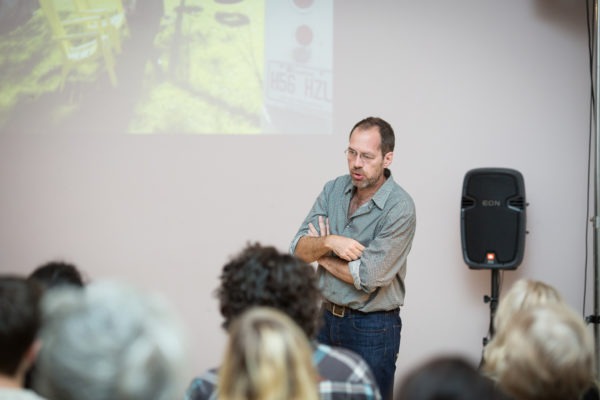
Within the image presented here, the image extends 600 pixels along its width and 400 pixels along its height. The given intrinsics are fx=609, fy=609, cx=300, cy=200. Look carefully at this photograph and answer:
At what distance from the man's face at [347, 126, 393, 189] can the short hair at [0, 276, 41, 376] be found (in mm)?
1706

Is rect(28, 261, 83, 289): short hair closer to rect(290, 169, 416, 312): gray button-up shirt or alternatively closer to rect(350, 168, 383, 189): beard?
rect(290, 169, 416, 312): gray button-up shirt

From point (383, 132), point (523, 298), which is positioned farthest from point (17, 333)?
point (383, 132)

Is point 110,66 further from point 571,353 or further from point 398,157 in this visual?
point 571,353

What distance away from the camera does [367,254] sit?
258 centimetres

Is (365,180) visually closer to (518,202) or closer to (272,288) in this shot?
(272,288)

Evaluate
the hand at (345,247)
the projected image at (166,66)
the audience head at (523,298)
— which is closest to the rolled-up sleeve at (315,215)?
the hand at (345,247)

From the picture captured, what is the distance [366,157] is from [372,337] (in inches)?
31.0

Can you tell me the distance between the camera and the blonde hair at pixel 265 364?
45.9 inches

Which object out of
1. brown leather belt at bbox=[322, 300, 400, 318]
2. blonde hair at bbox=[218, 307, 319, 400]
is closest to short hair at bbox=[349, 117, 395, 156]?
brown leather belt at bbox=[322, 300, 400, 318]

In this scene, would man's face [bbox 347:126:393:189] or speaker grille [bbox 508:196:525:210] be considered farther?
speaker grille [bbox 508:196:525:210]

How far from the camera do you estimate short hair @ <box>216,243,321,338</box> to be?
66.0 inches

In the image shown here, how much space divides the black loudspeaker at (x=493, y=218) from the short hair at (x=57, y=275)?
2438mm

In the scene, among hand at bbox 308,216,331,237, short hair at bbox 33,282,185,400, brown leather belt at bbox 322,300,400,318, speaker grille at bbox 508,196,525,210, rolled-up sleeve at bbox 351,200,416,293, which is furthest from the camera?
speaker grille at bbox 508,196,525,210

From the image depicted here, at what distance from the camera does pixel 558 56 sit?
158 inches
